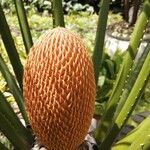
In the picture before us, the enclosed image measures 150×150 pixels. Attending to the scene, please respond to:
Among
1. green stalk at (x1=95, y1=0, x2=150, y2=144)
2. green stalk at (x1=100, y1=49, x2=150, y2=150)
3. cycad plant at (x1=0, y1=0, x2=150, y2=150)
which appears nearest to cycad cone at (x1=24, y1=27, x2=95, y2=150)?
cycad plant at (x1=0, y1=0, x2=150, y2=150)

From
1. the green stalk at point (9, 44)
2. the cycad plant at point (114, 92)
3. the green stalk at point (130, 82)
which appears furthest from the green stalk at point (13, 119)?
the green stalk at point (130, 82)

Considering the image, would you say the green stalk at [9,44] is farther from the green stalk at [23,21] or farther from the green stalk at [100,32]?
the green stalk at [100,32]

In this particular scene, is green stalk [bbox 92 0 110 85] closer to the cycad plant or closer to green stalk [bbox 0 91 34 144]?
the cycad plant

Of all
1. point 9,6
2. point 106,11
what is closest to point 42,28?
point 9,6

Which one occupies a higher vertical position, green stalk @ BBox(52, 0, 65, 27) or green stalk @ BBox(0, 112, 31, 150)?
green stalk @ BBox(52, 0, 65, 27)

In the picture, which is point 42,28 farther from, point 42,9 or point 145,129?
point 145,129

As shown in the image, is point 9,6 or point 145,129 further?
point 9,6

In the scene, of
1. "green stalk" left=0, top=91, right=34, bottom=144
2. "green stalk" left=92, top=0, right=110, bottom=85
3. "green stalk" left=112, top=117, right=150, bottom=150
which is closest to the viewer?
"green stalk" left=112, top=117, right=150, bottom=150
